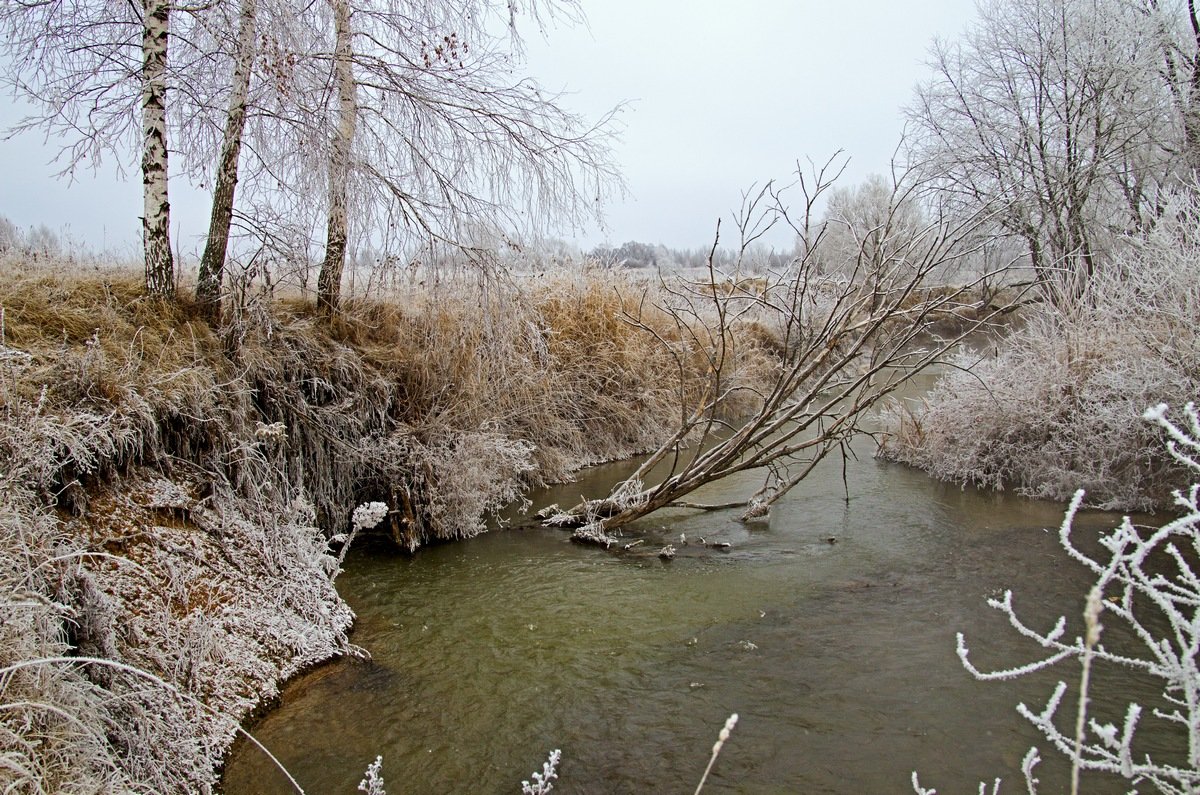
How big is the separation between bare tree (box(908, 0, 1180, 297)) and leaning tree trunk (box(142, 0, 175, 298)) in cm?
1168

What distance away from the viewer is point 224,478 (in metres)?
4.84

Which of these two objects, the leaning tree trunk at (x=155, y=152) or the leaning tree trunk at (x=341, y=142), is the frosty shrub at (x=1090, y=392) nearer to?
the leaning tree trunk at (x=341, y=142)

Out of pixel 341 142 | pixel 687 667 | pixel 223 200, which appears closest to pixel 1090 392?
pixel 687 667

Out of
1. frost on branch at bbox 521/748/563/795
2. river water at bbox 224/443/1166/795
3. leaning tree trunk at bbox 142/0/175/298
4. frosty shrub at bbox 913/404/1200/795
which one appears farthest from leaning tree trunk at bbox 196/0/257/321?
frosty shrub at bbox 913/404/1200/795

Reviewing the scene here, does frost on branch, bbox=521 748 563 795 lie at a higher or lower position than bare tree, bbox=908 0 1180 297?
lower

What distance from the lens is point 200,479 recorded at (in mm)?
4777

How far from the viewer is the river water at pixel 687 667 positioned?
338 centimetres

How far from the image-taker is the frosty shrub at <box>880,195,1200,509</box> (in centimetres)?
741

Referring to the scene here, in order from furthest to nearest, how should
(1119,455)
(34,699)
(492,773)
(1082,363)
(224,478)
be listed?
(1082,363), (1119,455), (224,478), (492,773), (34,699)

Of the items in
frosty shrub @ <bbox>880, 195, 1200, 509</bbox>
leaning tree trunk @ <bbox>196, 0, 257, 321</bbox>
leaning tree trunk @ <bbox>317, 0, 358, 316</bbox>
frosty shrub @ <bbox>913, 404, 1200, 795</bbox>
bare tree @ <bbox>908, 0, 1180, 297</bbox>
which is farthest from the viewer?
bare tree @ <bbox>908, 0, 1180, 297</bbox>

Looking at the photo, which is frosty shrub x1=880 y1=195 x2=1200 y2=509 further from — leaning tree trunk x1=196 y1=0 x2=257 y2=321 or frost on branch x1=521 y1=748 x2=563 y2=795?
leaning tree trunk x1=196 y1=0 x2=257 y2=321

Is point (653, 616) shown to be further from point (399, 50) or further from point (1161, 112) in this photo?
point (1161, 112)

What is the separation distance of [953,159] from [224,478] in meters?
14.0

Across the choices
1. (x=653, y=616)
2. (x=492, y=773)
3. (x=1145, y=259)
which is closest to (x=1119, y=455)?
(x=1145, y=259)
